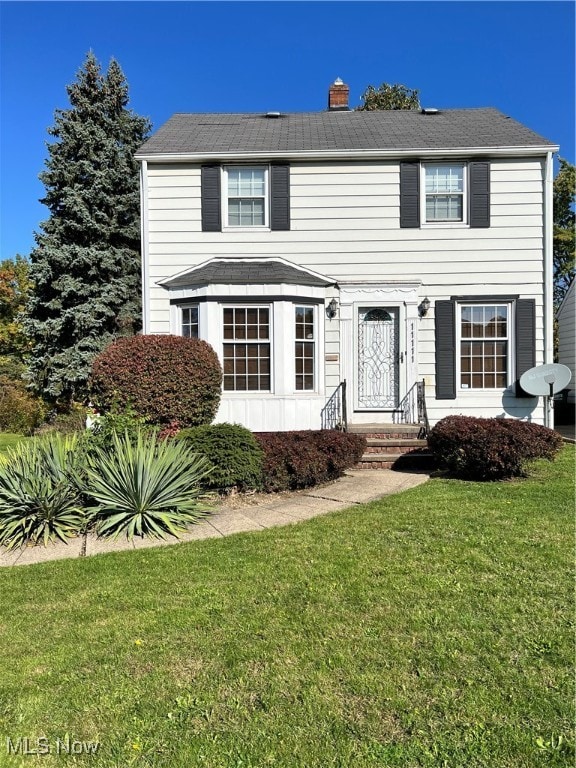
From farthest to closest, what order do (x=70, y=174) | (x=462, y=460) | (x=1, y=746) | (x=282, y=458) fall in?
(x=70, y=174) < (x=462, y=460) < (x=282, y=458) < (x=1, y=746)

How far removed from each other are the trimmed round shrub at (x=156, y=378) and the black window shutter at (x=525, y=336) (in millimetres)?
6188

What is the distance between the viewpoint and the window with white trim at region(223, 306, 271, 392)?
366 inches

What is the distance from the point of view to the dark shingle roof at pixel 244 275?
9.13 m

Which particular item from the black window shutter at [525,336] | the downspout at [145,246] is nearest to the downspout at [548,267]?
the black window shutter at [525,336]

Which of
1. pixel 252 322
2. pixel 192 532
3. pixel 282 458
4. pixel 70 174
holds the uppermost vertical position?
pixel 70 174

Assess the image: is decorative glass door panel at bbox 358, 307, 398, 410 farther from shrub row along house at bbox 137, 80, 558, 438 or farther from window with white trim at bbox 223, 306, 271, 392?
window with white trim at bbox 223, 306, 271, 392

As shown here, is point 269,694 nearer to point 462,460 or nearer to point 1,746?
point 1,746

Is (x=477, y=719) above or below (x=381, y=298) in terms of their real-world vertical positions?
below

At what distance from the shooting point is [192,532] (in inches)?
198

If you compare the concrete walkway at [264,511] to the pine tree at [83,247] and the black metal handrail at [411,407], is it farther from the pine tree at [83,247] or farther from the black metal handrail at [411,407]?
the pine tree at [83,247]

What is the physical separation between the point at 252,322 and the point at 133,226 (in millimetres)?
10319

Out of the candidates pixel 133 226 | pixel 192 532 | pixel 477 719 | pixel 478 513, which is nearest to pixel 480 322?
pixel 478 513

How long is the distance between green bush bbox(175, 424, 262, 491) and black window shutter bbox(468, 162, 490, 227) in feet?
22.2

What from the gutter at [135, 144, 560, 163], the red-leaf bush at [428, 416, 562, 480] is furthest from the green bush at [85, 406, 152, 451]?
the gutter at [135, 144, 560, 163]
